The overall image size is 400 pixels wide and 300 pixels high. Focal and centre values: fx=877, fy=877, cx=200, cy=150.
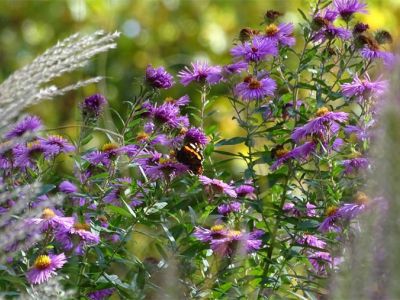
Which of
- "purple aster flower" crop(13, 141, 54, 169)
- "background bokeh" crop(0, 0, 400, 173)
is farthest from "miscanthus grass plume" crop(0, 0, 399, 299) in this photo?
"background bokeh" crop(0, 0, 400, 173)

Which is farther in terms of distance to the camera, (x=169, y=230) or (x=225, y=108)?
(x=225, y=108)

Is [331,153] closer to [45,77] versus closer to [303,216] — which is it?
[303,216]

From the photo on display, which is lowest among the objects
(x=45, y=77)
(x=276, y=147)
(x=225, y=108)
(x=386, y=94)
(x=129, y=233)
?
(x=386, y=94)

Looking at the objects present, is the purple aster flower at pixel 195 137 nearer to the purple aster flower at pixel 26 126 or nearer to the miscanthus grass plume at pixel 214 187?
the miscanthus grass plume at pixel 214 187

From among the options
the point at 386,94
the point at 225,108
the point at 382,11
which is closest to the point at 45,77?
the point at 386,94

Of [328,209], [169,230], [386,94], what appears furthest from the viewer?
[169,230]

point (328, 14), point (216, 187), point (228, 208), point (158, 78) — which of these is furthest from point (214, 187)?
point (328, 14)

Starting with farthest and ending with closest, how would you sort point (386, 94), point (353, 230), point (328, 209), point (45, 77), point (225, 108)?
1. point (225, 108)
2. point (328, 209)
3. point (353, 230)
4. point (45, 77)
5. point (386, 94)

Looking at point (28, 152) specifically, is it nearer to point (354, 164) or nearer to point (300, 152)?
point (300, 152)
